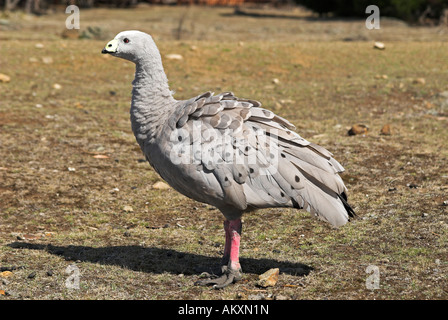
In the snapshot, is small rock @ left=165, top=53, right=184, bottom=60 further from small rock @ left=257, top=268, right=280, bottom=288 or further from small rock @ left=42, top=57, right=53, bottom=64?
small rock @ left=257, top=268, right=280, bottom=288

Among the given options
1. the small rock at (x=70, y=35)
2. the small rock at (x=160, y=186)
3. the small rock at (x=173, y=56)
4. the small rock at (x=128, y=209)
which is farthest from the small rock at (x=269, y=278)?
the small rock at (x=70, y=35)

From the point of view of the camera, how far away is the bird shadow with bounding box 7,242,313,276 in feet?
18.8

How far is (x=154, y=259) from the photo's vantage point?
6.03 metres

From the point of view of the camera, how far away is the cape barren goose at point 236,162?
5160 millimetres

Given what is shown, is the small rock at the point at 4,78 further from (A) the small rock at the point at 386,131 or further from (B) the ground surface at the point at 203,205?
(A) the small rock at the point at 386,131

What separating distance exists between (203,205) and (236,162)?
2.73 m

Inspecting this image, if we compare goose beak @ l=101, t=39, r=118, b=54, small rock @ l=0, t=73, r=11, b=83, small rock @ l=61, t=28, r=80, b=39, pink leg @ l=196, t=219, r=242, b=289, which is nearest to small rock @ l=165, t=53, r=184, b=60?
small rock @ l=0, t=73, r=11, b=83

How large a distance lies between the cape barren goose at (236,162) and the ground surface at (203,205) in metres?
0.66

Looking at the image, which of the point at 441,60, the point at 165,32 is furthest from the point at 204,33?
the point at 441,60

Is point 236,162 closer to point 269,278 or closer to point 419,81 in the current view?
point 269,278

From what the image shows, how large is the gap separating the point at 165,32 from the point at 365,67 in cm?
860

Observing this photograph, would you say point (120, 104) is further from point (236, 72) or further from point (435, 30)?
point (435, 30)

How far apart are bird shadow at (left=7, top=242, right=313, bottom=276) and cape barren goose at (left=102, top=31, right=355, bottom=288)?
44 centimetres

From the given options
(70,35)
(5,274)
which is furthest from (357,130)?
(70,35)
